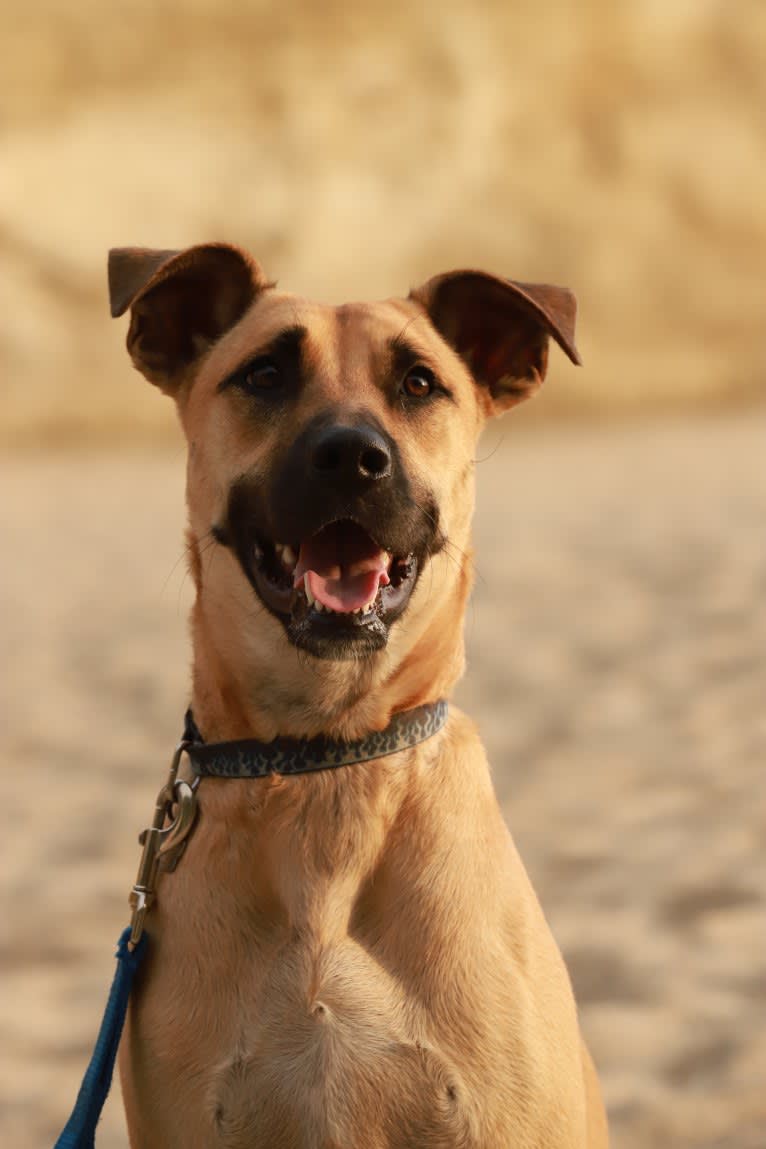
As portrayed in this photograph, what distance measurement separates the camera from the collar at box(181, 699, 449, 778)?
2887 millimetres

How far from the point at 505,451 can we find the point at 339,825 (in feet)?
44.7

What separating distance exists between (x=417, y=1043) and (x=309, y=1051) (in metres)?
0.18

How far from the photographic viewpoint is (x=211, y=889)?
2785 millimetres

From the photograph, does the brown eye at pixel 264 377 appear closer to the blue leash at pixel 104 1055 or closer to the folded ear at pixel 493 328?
the folded ear at pixel 493 328

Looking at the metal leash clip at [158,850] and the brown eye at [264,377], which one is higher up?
the brown eye at [264,377]

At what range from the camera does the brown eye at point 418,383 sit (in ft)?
10.7

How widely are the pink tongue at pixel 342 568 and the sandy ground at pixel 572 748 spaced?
208 centimetres

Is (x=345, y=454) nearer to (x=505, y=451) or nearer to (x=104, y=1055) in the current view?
(x=104, y=1055)

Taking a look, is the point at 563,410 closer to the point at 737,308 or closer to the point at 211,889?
the point at 737,308

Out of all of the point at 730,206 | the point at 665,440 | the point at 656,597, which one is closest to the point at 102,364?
the point at 665,440

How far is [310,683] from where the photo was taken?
2.94 metres

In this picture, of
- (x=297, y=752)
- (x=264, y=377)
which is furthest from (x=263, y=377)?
(x=297, y=752)

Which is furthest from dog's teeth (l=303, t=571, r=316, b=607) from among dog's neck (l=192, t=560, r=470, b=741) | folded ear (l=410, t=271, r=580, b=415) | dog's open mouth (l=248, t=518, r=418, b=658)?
folded ear (l=410, t=271, r=580, b=415)

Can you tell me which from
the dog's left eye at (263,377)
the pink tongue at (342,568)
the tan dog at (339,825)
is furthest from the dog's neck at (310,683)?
the dog's left eye at (263,377)
